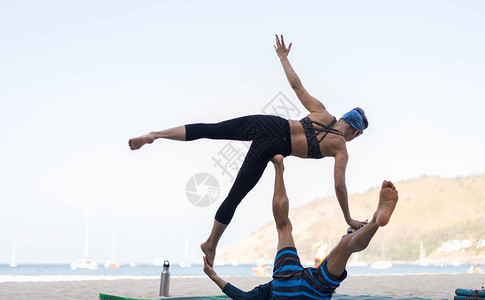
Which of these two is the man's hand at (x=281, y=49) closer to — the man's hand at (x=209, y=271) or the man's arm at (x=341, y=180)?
the man's arm at (x=341, y=180)

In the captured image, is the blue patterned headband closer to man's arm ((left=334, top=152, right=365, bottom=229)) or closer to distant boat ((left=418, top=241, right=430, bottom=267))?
man's arm ((left=334, top=152, right=365, bottom=229))

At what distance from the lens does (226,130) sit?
529cm

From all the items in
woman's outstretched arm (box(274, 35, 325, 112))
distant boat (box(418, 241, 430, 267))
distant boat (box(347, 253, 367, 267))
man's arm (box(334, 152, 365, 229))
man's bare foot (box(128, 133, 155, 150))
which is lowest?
distant boat (box(347, 253, 367, 267))

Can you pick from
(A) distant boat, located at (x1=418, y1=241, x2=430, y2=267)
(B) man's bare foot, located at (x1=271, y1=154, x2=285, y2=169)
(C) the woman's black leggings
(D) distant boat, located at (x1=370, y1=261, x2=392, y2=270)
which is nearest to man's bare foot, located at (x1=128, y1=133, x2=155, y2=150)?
(C) the woman's black leggings

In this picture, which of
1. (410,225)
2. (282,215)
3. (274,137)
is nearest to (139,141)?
(274,137)

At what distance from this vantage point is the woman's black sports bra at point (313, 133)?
17.5ft

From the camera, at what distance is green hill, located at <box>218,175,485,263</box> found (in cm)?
12700

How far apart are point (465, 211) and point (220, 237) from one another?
14213cm

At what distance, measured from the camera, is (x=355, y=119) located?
18.5ft

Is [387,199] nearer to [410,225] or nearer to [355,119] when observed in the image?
[355,119]

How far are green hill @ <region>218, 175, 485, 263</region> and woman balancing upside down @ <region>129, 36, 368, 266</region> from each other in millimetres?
117247

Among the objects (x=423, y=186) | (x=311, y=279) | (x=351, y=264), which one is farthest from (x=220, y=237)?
(x=423, y=186)

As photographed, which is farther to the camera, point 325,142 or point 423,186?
point 423,186

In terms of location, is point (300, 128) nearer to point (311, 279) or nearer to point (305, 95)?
point (305, 95)
